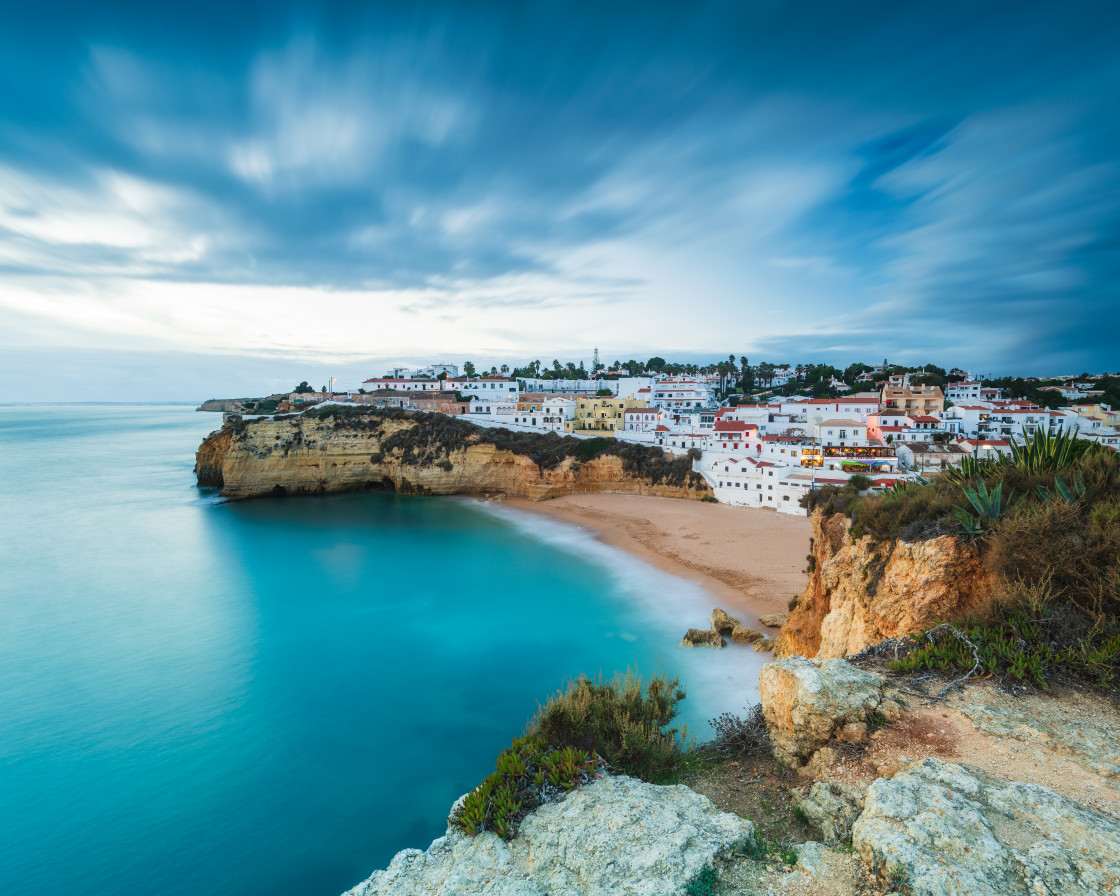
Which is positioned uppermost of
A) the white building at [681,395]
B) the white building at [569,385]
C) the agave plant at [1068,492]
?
the white building at [569,385]

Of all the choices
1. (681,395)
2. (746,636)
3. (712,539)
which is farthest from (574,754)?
(681,395)

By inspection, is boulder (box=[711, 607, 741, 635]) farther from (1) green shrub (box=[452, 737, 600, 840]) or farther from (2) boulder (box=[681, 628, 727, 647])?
(1) green shrub (box=[452, 737, 600, 840])

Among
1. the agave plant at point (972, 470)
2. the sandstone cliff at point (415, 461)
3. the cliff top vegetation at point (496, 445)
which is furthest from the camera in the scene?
the sandstone cliff at point (415, 461)

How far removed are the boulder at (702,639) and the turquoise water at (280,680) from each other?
588 millimetres

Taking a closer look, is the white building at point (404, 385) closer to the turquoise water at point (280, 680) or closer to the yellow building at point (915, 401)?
the turquoise water at point (280, 680)

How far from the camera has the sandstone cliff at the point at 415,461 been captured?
41188 mm

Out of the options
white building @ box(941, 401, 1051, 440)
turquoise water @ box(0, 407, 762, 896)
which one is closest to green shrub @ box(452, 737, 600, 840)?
turquoise water @ box(0, 407, 762, 896)

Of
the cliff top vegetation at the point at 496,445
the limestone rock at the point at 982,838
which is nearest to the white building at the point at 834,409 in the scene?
the cliff top vegetation at the point at 496,445

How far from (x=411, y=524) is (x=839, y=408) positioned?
43.5 m

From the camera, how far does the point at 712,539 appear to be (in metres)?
27.8

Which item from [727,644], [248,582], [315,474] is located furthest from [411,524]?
[727,644]

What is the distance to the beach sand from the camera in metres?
20.5

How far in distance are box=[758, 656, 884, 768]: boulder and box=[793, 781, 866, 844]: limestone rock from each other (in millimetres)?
568

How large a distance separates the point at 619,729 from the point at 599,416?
4974cm
